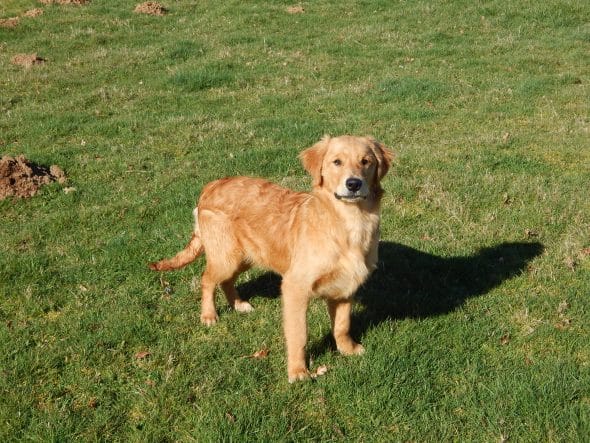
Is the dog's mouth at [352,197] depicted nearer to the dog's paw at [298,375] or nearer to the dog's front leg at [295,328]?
the dog's front leg at [295,328]

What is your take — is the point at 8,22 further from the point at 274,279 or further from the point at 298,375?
the point at 298,375

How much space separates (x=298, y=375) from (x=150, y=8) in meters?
17.8

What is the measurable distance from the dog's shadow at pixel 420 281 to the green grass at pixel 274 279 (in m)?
0.02

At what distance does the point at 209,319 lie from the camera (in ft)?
16.9

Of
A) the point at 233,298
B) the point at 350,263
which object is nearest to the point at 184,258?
the point at 233,298

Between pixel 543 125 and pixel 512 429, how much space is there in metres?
7.72

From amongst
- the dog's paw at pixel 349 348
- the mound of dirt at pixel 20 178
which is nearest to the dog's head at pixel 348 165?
the dog's paw at pixel 349 348

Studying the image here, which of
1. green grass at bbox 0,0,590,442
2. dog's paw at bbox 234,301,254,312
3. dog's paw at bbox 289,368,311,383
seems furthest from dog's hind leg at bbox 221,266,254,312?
dog's paw at bbox 289,368,311,383

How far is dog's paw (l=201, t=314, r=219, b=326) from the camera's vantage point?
5.14 m

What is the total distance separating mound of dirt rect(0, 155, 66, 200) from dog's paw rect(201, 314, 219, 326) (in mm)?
3823

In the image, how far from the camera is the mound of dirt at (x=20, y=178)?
24.8 feet

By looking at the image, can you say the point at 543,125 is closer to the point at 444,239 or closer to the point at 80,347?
the point at 444,239

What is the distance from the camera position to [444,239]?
6.45 metres

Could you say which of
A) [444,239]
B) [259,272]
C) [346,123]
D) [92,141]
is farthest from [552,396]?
[92,141]
